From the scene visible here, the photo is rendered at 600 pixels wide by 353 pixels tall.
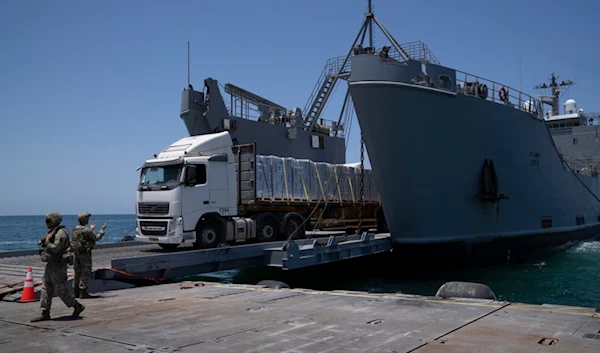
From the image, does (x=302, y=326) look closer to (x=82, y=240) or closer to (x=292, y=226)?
(x=82, y=240)

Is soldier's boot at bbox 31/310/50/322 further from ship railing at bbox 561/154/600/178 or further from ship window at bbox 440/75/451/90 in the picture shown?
ship railing at bbox 561/154/600/178

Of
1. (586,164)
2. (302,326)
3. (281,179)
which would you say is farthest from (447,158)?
(586,164)

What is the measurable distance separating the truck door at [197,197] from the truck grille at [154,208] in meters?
0.44

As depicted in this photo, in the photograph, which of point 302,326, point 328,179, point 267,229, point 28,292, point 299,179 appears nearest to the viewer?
point 302,326

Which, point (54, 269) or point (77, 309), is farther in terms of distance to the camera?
point (77, 309)

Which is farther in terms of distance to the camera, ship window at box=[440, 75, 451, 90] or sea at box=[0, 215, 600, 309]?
ship window at box=[440, 75, 451, 90]

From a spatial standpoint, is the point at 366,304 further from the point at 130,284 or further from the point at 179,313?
the point at 130,284

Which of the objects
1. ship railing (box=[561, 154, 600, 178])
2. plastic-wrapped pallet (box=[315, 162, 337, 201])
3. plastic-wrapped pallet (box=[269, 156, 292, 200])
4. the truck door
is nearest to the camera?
the truck door

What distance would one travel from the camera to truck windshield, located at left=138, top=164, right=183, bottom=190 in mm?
13383

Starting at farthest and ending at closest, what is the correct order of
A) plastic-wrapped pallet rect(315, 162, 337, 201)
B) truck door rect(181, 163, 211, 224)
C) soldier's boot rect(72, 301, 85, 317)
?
plastic-wrapped pallet rect(315, 162, 337, 201), truck door rect(181, 163, 211, 224), soldier's boot rect(72, 301, 85, 317)

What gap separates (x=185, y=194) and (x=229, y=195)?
156 cm

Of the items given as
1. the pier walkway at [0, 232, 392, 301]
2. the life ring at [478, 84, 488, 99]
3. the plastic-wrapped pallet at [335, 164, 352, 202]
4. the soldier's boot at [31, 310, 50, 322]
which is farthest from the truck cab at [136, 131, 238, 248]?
the life ring at [478, 84, 488, 99]

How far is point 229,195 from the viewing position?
14.5 meters

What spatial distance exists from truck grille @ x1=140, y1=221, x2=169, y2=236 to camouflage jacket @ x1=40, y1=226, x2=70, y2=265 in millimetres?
6021
